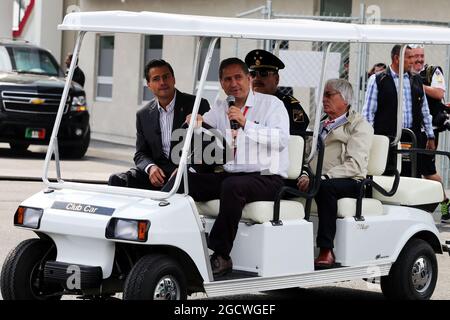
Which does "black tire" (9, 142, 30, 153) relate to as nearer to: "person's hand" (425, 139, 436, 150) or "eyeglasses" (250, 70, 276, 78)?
"person's hand" (425, 139, 436, 150)

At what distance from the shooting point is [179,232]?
6402mm

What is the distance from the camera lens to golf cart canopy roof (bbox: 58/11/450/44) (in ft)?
21.1

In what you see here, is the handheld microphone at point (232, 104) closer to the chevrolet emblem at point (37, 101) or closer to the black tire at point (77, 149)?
the chevrolet emblem at point (37, 101)

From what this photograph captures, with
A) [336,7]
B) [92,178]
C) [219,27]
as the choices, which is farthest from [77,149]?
[219,27]

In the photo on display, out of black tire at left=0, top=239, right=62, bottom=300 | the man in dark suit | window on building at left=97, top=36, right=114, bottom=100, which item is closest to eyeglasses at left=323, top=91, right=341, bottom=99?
the man in dark suit

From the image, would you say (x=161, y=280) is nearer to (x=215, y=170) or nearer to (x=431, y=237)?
(x=215, y=170)

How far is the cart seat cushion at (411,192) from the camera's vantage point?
316 inches

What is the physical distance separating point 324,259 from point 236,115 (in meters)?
1.11

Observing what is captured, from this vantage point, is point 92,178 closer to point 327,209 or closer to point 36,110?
point 36,110

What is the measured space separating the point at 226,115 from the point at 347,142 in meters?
0.95

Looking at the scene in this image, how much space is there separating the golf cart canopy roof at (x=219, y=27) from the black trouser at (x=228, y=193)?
2.75 feet

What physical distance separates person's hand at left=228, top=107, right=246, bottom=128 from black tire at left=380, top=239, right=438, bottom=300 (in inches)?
64.9
